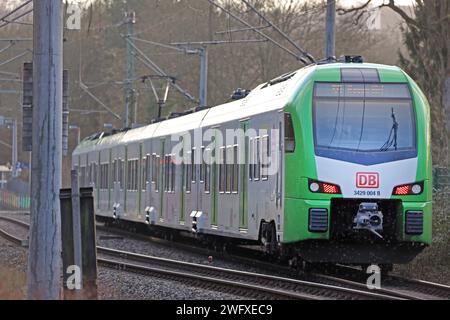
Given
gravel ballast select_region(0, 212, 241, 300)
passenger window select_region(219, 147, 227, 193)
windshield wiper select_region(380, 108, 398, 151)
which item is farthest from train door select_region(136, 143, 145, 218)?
windshield wiper select_region(380, 108, 398, 151)

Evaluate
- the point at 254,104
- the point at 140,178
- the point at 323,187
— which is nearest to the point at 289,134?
the point at 323,187

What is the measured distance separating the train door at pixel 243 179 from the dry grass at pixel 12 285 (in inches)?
181

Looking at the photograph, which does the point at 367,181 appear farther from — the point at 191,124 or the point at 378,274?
the point at 191,124

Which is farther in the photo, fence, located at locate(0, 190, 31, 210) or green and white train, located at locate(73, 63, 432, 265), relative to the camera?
fence, located at locate(0, 190, 31, 210)

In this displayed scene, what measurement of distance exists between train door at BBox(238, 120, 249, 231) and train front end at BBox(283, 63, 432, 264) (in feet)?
9.59

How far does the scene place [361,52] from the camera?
52.8 metres

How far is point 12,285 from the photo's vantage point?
48.9 ft

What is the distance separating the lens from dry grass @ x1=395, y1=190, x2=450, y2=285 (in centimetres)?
1998

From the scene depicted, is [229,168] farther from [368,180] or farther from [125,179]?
[125,179]

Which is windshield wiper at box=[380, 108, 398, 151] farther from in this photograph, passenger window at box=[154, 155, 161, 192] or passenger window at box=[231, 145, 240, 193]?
passenger window at box=[154, 155, 161, 192]

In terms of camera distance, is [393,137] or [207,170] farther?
[207,170]

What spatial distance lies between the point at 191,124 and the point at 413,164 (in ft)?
31.1

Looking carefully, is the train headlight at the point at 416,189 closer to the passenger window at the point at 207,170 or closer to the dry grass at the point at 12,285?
the dry grass at the point at 12,285

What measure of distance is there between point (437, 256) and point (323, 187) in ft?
15.7
